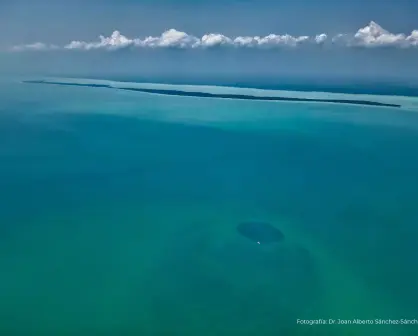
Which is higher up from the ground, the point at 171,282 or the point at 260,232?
the point at 260,232

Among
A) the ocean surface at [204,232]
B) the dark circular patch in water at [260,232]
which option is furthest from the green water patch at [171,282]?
the dark circular patch in water at [260,232]

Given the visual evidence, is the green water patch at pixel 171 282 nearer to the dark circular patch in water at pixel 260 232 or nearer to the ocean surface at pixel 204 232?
the ocean surface at pixel 204 232

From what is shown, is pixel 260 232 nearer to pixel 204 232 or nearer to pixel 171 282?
pixel 204 232

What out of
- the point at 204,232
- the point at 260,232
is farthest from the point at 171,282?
the point at 260,232

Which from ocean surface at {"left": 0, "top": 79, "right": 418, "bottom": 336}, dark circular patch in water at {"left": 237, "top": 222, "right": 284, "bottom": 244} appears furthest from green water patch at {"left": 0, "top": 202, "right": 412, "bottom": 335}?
dark circular patch in water at {"left": 237, "top": 222, "right": 284, "bottom": 244}

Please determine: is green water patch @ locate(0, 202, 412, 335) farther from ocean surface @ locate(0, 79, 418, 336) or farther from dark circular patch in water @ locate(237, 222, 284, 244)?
dark circular patch in water @ locate(237, 222, 284, 244)

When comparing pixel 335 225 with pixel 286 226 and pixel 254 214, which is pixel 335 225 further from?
pixel 254 214
